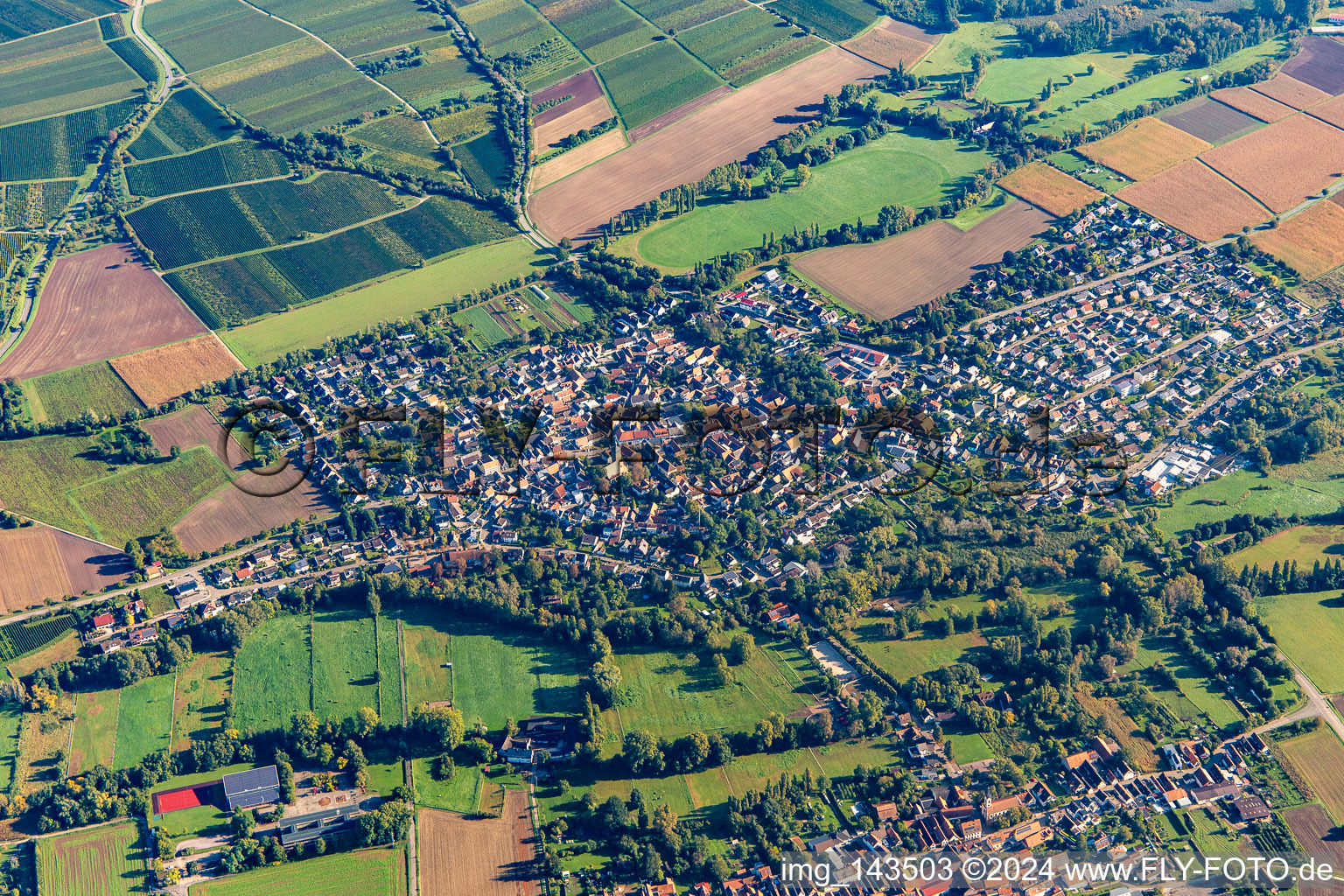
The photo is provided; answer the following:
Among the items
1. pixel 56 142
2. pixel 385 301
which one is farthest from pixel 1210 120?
pixel 56 142

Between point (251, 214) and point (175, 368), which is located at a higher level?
point (251, 214)

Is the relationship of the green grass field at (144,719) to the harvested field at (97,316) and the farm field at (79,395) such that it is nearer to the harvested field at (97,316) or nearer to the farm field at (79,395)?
the farm field at (79,395)

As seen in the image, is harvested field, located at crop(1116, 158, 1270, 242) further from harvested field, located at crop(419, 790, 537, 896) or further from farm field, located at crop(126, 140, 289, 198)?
farm field, located at crop(126, 140, 289, 198)

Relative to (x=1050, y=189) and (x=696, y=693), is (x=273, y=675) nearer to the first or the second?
(x=696, y=693)

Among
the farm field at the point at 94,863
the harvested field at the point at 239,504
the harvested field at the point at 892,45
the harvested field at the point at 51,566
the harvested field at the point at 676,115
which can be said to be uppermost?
the harvested field at the point at 892,45

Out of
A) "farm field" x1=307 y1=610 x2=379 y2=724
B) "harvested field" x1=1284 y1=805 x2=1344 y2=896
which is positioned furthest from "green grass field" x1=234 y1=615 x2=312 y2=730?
"harvested field" x1=1284 y1=805 x2=1344 y2=896

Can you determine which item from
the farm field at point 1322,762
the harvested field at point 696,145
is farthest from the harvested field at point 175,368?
the farm field at point 1322,762
